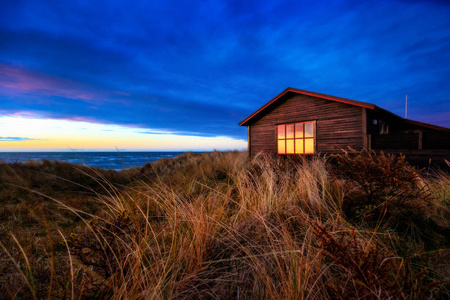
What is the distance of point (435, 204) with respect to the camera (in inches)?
101

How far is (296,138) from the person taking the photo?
10438 mm

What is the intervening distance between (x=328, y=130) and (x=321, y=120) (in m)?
0.59

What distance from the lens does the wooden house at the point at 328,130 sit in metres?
7.06

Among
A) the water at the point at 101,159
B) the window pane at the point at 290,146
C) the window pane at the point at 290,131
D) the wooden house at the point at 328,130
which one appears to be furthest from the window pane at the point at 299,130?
the water at the point at 101,159

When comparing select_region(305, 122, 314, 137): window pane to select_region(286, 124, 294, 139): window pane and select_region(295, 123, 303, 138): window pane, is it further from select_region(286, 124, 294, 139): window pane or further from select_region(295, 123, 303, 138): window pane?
select_region(286, 124, 294, 139): window pane

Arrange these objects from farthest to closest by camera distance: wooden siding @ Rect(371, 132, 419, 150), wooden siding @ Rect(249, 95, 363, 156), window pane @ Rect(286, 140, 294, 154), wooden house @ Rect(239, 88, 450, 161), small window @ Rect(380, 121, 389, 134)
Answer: small window @ Rect(380, 121, 389, 134) < window pane @ Rect(286, 140, 294, 154) < wooden siding @ Rect(249, 95, 363, 156) < wooden siding @ Rect(371, 132, 419, 150) < wooden house @ Rect(239, 88, 450, 161)

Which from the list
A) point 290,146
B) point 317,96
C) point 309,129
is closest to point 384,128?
point 309,129

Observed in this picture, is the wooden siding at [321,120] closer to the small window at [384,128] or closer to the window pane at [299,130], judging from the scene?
the window pane at [299,130]

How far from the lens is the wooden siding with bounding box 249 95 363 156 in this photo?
8414 mm

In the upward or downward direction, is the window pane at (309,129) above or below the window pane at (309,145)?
above

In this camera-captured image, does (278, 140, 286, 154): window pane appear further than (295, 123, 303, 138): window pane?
Yes

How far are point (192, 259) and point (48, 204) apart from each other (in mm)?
4433

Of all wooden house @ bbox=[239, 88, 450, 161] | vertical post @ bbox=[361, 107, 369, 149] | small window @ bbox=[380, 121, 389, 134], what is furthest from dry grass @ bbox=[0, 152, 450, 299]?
small window @ bbox=[380, 121, 389, 134]

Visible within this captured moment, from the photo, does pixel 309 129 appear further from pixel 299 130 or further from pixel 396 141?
pixel 396 141
